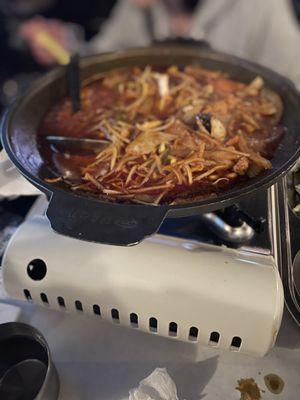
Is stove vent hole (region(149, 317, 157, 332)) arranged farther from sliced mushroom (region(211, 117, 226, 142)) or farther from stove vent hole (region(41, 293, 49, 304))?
sliced mushroom (region(211, 117, 226, 142))

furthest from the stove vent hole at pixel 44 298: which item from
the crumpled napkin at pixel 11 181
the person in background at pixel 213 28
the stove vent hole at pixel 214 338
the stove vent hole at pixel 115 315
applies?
the person in background at pixel 213 28

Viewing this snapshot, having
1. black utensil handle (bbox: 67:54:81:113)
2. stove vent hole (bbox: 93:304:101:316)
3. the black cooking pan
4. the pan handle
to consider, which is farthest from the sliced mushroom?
stove vent hole (bbox: 93:304:101:316)

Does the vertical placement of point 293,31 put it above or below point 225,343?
above

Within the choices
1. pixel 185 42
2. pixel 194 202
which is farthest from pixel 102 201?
pixel 185 42

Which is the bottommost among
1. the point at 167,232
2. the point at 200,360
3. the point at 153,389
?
the point at 200,360

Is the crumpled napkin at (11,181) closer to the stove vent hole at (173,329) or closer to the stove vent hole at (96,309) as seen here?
the stove vent hole at (96,309)

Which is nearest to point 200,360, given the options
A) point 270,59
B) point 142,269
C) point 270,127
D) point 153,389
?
point 153,389

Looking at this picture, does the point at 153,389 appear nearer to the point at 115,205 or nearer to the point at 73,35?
the point at 115,205

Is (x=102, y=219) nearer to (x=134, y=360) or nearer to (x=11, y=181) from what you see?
(x=134, y=360)
